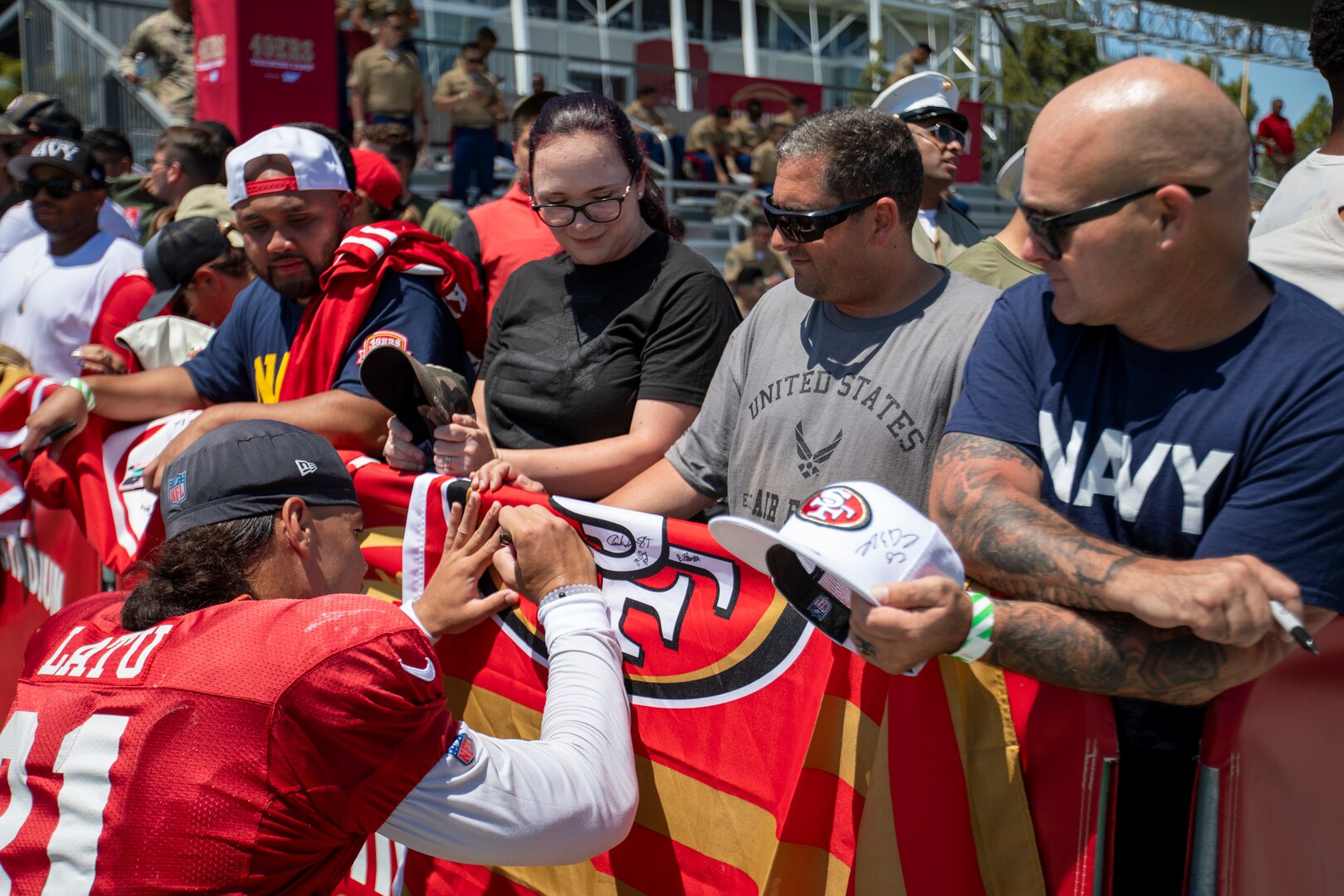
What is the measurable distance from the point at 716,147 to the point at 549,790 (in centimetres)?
1581

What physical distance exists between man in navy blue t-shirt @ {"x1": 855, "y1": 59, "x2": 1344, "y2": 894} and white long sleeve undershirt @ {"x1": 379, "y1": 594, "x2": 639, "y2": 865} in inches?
28.6

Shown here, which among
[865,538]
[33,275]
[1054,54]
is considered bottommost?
[865,538]

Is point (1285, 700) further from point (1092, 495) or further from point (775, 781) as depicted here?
point (775, 781)

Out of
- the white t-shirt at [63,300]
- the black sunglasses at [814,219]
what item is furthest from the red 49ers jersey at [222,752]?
the white t-shirt at [63,300]

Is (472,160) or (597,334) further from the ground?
(472,160)

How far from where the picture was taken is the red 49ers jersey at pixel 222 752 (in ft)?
6.30

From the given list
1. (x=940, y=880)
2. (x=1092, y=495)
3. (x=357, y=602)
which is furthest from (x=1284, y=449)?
(x=357, y=602)

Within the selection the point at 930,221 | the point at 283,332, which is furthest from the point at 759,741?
the point at 930,221

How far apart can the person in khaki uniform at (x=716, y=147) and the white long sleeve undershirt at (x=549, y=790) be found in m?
15.3

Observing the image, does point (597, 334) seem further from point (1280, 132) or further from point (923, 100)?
point (1280, 132)

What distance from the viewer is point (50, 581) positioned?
4.30 m

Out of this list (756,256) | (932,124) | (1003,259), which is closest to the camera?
(1003,259)

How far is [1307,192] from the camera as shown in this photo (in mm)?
3115

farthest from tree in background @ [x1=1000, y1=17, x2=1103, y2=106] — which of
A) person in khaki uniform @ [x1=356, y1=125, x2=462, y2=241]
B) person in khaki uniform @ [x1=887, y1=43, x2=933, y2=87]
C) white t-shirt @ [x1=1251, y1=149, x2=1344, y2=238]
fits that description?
white t-shirt @ [x1=1251, y1=149, x2=1344, y2=238]
